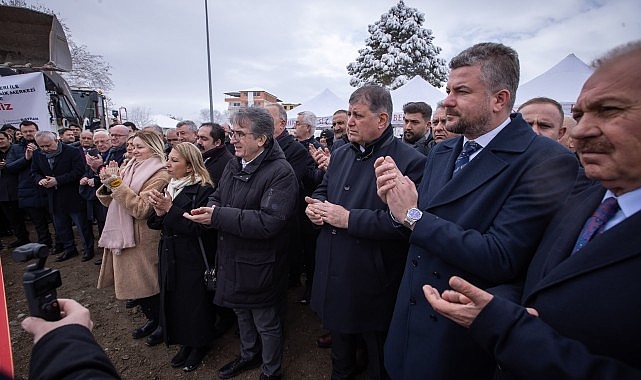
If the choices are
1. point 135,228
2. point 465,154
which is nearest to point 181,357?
point 135,228

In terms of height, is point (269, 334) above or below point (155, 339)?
above

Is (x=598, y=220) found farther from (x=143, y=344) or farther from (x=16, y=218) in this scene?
(x=16, y=218)

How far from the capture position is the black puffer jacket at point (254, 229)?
99.7 inches

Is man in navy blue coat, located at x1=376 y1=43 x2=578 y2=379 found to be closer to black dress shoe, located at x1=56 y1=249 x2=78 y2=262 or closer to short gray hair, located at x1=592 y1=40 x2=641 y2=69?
short gray hair, located at x1=592 y1=40 x2=641 y2=69

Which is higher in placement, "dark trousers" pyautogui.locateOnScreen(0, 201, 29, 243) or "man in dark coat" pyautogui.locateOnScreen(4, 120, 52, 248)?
"man in dark coat" pyautogui.locateOnScreen(4, 120, 52, 248)

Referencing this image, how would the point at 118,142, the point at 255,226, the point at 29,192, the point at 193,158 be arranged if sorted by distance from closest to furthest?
the point at 255,226 < the point at 193,158 < the point at 118,142 < the point at 29,192

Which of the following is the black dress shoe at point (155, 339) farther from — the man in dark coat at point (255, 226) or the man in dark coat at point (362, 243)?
the man in dark coat at point (362, 243)

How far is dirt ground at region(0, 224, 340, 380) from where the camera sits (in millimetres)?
3049

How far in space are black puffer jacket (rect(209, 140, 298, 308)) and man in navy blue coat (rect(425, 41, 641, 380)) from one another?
1665 mm

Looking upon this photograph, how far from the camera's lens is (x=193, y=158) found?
10.0 feet

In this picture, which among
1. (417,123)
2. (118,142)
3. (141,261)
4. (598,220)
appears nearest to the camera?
(598,220)

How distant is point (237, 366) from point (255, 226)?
1421 millimetres

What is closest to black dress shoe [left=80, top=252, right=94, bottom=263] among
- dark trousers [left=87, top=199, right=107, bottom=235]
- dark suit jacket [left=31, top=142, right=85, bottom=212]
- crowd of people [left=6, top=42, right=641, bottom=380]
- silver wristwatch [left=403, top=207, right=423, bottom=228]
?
dark trousers [left=87, top=199, right=107, bottom=235]

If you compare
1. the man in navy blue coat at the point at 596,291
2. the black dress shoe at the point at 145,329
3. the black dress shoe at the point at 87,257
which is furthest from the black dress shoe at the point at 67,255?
the man in navy blue coat at the point at 596,291
